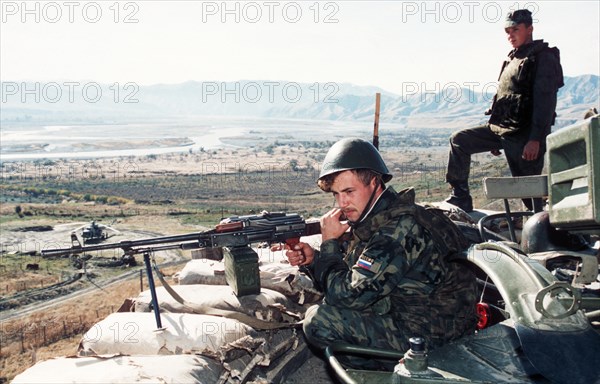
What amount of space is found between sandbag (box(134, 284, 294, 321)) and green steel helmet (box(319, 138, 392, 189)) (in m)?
2.11

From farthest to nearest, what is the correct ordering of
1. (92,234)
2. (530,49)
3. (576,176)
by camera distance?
(92,234)
(530,49)
(576,176)

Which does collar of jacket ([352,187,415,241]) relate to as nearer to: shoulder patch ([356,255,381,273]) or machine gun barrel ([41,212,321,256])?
shoulder patch ([356,255,381,273])

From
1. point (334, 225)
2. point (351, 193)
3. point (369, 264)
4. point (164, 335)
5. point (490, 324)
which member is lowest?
point (164, 335)

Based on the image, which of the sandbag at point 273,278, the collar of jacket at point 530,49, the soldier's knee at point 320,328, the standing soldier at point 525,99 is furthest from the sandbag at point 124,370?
the collar of jacket at point 530,49

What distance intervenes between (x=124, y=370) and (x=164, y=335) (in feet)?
3.08

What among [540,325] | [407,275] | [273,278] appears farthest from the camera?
[273,278]

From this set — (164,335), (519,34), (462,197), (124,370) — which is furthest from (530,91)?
(124,370)

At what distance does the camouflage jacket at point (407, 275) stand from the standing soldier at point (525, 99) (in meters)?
3.21

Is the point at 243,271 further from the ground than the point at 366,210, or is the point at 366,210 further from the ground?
the point at 366,210

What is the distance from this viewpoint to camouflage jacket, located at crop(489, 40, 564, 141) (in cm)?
718

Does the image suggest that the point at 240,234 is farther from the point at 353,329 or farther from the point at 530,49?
the point at 530,49

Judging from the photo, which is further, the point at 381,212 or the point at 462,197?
the point at 462,197

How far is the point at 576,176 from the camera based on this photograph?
9.25 ft

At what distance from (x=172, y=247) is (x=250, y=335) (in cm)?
112
